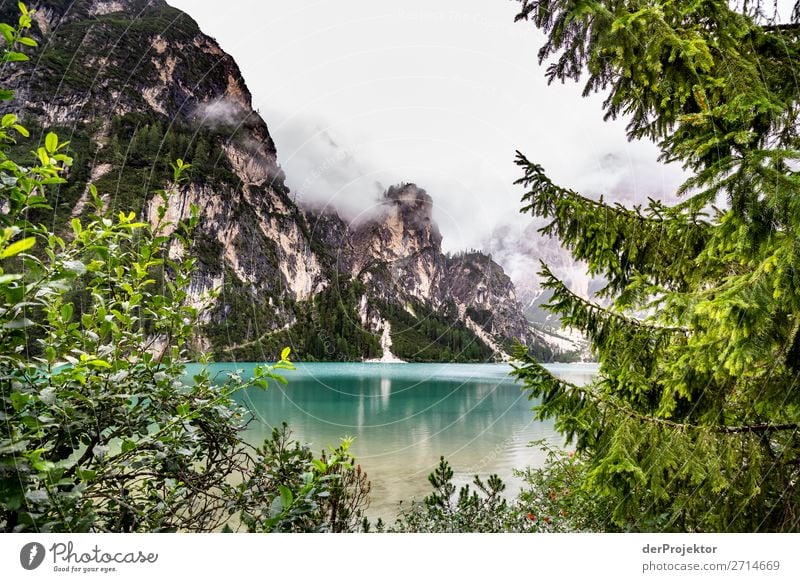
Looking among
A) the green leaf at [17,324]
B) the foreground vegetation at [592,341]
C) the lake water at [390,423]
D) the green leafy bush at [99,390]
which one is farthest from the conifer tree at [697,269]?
the green leaf at [17,324]

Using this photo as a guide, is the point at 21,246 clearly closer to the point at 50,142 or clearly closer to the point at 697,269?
the point at 50,142

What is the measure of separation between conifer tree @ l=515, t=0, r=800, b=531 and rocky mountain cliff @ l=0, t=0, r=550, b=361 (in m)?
0.57

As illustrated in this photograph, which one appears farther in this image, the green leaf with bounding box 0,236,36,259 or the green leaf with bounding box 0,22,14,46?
the green leaf with bounding box 0,22,14,46

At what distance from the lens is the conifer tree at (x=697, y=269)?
996 millimetres

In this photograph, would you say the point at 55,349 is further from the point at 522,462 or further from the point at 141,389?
the point at 522,462

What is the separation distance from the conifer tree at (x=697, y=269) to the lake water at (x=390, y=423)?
1.14ft

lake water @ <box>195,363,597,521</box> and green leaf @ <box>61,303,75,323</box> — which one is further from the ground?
green leaf @ <box>61,303,75,323</box>

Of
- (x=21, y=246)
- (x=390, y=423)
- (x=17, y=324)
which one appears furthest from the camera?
(x=390, y=423)

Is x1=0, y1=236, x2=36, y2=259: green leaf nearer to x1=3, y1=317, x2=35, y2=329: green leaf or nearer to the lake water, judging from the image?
x1=3, y1=317, x2=35, y2=329: green leaf

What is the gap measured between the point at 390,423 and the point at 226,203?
8.16 feet

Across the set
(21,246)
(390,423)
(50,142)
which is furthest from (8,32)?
(390,423)

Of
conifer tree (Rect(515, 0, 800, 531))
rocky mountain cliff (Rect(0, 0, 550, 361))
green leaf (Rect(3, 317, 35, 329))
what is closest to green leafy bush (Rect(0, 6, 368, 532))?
green leaf (Rect(3, 317, 35, 329))

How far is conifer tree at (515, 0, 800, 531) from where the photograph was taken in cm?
100

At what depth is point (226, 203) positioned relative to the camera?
7.19ft
